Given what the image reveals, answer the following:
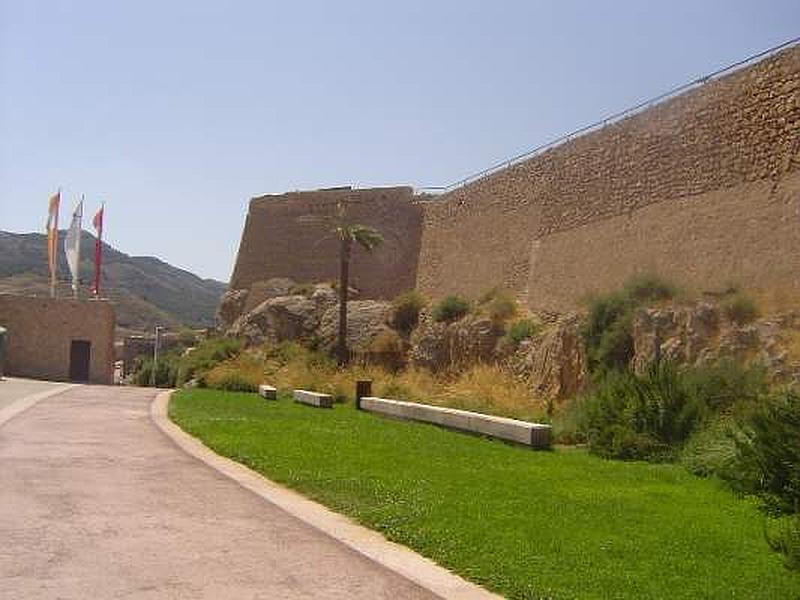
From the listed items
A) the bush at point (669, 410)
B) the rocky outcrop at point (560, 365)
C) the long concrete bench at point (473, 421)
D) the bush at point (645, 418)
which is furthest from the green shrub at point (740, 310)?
the long concrete bench at point (473, 421)

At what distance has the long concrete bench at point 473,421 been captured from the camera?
45.6 feet

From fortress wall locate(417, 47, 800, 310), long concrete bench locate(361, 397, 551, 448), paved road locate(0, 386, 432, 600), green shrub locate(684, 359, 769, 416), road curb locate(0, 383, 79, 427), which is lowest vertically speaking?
paved road locate(0, 386, 432, 600)

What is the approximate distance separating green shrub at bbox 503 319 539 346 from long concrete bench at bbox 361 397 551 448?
7479mm

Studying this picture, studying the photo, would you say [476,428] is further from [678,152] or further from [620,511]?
[678,152]

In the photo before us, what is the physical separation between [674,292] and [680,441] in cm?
841

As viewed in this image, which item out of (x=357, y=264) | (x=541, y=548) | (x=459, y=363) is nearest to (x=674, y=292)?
(x=459, y=363)

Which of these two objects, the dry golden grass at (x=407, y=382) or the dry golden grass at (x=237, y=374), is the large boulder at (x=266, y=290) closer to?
the dry golden grass at (x=407, y=382)

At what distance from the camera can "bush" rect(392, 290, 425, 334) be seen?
37469 millimetres

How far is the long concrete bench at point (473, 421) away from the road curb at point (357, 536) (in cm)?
434

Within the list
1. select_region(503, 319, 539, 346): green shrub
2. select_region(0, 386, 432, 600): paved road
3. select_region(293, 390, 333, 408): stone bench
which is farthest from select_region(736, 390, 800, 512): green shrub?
select_region(503, 319, 539, 346): green shrub

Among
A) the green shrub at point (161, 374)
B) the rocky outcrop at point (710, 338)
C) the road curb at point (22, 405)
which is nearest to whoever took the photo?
the rocky outcrop at point (710, 338)

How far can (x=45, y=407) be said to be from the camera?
18.4 metres

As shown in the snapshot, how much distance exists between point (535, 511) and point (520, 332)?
62.4ft

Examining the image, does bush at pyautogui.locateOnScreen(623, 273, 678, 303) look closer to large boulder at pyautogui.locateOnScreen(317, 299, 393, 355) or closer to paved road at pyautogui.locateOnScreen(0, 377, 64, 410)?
paved road at pyautogui.locateOnScreen(0, 377, 64, 410)
